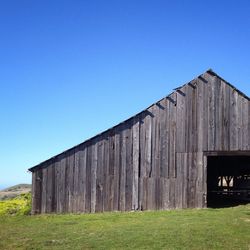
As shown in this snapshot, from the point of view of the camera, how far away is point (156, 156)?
1042 inches

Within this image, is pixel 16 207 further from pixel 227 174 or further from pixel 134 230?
pixel 227 174

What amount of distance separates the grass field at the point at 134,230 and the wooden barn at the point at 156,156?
55.8 inches

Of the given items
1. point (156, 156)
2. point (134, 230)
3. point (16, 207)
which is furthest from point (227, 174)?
point (134, 230)

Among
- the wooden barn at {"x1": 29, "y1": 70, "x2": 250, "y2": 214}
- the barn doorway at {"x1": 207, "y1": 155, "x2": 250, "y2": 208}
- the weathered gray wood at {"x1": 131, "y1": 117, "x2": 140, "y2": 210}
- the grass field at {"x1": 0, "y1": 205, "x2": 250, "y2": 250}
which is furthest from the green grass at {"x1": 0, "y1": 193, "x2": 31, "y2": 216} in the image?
the barn doorway at {"x1": 207, "y1": 155, "x2": 250, "y2": 208}

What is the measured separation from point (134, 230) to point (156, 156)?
26.9 feet

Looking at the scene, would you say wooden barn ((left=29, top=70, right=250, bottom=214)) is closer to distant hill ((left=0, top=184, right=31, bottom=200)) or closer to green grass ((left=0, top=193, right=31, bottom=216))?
green grass ((left=0, top=193, right=31, bottom=216))

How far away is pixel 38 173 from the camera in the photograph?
26.3m

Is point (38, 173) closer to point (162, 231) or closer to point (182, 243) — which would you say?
point (162, 231)

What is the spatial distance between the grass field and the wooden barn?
142 cm

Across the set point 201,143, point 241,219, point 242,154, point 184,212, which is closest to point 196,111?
point 201,143

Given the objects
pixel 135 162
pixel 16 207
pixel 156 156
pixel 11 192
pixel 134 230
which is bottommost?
pixel 11 192

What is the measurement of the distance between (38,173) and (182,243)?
12.5m

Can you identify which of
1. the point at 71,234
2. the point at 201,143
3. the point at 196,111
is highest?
the point at 196,111

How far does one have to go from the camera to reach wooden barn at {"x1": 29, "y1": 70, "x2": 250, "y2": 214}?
26125 mm
